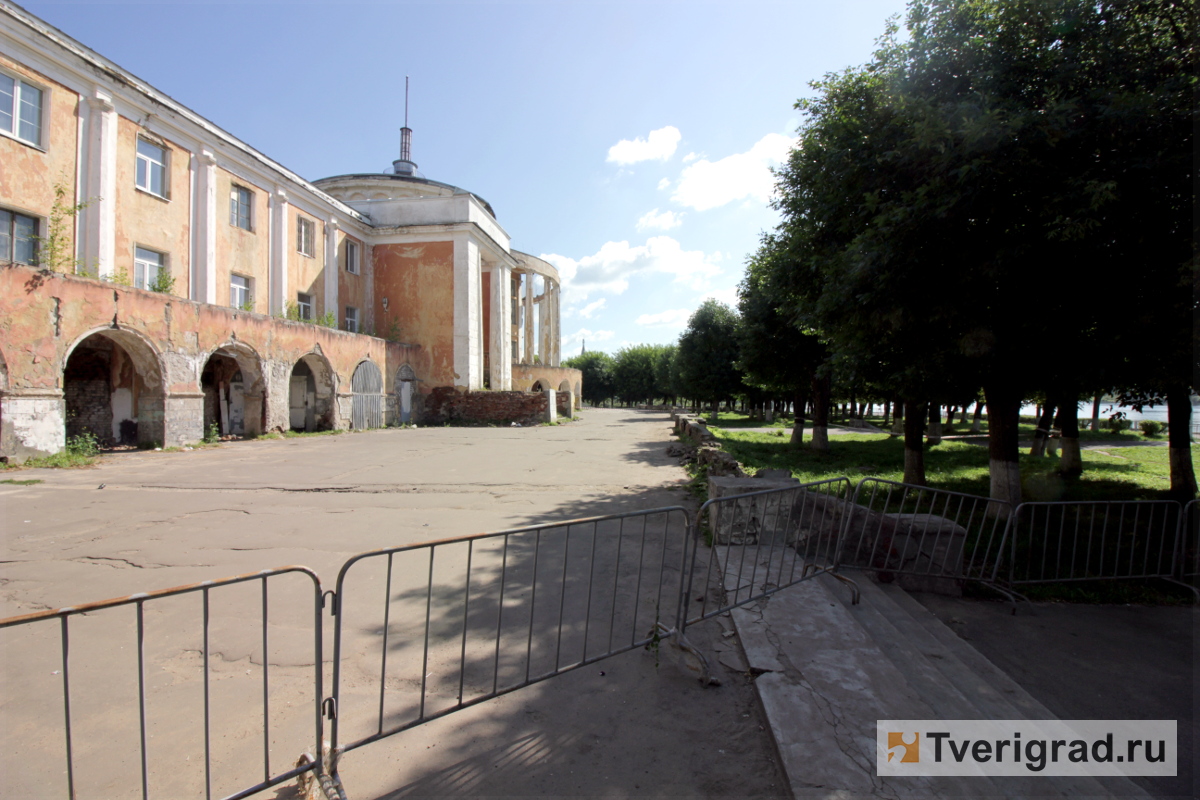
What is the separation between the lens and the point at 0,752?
2.41m

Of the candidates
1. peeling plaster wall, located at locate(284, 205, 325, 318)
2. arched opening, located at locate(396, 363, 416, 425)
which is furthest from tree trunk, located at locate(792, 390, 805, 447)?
peeling plaster wall, located at locate(284, 205, 325, 318)

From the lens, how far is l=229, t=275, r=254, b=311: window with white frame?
19.8 m

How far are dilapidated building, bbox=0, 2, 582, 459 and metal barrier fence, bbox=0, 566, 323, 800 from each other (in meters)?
10.6

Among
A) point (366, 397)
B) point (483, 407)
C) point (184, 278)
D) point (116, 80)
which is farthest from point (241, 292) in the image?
point (483, 407)

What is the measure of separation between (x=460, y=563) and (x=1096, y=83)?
8.12 m

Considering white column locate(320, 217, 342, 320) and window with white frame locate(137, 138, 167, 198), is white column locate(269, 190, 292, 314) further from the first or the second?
window with white frame locate(137, 138, 167, 198)

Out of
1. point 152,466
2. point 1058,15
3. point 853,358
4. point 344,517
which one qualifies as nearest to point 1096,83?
point 1058,15

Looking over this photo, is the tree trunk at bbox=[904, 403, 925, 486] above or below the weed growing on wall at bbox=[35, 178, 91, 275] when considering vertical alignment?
Result: below

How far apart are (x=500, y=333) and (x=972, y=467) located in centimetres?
2363

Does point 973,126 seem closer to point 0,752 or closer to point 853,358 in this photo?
point 853,358

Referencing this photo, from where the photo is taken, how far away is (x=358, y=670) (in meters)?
3.19

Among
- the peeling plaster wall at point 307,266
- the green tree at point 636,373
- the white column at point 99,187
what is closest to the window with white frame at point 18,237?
the white column at point 99,187

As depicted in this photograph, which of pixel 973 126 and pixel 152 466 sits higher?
pixel 973 126

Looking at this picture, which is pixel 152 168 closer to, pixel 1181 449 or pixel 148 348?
pixel 148 348
